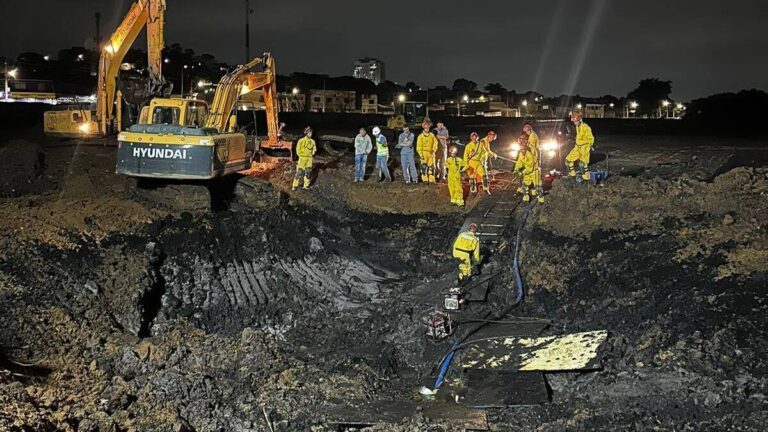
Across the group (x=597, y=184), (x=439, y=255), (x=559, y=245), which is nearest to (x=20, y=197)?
(x=439, y=255)

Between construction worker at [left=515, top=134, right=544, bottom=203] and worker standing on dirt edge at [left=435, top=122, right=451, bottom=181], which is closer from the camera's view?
construction worker at [left=515, top=134, right=544, bottom=203]

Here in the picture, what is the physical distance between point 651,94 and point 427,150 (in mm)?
64766

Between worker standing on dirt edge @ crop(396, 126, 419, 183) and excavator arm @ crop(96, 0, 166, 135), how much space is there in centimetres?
590

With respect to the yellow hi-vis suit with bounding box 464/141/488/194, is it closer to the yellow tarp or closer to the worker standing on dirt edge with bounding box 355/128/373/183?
the worker standing on dirt edge with bounding box 355/128/373/183

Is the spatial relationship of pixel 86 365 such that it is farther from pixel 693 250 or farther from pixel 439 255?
pixel 693 250

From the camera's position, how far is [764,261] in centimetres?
1069

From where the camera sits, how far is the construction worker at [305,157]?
55.1ft

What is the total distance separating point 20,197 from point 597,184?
41.5 ft

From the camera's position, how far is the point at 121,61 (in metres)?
16.8

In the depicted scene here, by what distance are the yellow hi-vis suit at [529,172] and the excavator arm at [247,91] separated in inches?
261

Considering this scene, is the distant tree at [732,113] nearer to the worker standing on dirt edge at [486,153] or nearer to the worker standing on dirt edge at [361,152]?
the worker standing on dirt edge at [486,153]

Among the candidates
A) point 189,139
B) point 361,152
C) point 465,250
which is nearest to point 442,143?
point 361,152

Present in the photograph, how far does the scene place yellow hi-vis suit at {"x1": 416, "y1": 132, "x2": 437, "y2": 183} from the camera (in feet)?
57.1

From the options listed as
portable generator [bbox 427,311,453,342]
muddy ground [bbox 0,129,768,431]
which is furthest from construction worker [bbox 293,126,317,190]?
portable generator [bbox 427,311,453,342]
